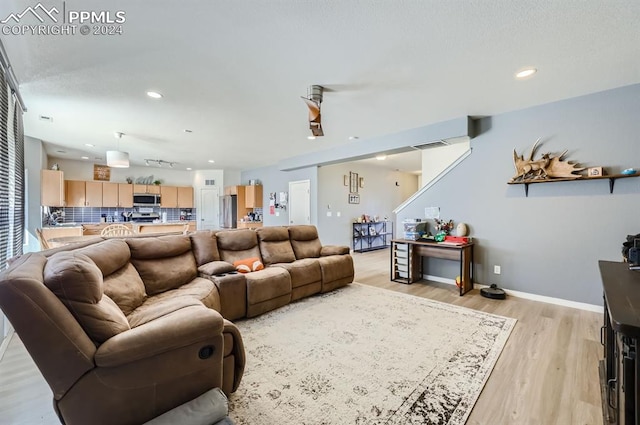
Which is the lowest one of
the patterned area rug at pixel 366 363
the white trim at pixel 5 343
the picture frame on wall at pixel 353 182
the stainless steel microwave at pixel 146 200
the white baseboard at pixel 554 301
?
the white trim at pixel 5 343

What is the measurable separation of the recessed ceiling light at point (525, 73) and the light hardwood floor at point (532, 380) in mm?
2595

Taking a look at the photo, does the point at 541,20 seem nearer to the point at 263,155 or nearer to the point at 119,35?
the point at 119,35

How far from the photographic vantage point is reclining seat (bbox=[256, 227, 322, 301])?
349cm

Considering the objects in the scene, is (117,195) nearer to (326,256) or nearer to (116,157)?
(116,157)

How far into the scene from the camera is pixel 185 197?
8828 millimetres

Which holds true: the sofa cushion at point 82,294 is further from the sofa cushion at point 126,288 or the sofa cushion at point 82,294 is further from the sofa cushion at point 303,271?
the sofa cushion at point 303,271

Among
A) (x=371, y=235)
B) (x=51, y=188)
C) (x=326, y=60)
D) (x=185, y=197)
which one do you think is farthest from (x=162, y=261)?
(x=185, y=197)

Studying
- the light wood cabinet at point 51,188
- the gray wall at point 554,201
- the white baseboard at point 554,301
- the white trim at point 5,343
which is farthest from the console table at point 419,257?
the light wood cabinet at point 51,188

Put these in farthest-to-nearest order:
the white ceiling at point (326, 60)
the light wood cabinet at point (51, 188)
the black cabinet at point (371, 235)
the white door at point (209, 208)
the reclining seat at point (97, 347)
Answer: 1. the white door at point (209, 208)
2. the black cabinet at point (371, 235)
3. the light wood cabinet at point (51, 188)
4. the white ceiling at point (326, 60)
5. the reclining seat at point (97, 347)

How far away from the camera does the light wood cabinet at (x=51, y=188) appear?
556 centimetres

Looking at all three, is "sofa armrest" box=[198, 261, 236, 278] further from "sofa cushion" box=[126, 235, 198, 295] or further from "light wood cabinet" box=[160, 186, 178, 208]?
"light wood cabinet" box=[160, 186, 178, 208]

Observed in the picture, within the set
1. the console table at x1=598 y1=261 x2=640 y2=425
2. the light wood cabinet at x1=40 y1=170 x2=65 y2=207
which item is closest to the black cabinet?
the console table at x1=598 y1=261 x2=640 y2=425

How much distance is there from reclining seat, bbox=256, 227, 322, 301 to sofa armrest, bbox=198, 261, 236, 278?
0.74 meters

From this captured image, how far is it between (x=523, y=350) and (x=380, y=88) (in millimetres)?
2912
